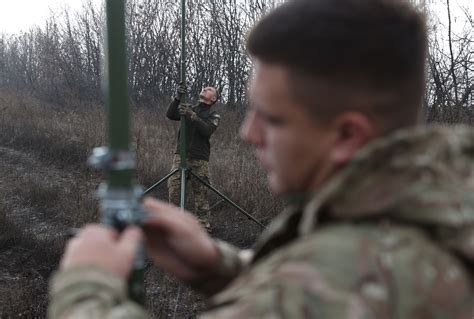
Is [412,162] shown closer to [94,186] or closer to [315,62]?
[315,62]

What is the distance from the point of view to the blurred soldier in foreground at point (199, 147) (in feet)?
22.6

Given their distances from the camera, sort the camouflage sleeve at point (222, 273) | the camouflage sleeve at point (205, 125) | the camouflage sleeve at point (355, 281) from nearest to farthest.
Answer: the camouflage sleeve at point (355, 281) < the camouflage sleeve at point (222, 273) < the camouflage sleeve at point (205, 125)

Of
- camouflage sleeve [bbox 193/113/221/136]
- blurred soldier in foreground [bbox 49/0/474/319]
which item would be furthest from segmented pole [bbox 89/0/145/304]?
camouflage sleeve [bbox 193/113/221/136]

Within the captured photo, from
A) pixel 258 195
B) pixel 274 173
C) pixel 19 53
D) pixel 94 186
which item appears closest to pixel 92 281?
pixel 274 173

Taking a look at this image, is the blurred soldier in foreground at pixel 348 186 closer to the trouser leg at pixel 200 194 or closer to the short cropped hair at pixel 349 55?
the short cropped hair at pixel 349 55

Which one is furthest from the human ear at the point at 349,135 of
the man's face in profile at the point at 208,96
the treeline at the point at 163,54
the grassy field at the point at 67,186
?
the treeline at the point at 163,54

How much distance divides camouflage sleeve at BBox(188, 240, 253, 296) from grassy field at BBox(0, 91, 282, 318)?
3.54m

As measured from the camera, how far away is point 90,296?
0.78 meters

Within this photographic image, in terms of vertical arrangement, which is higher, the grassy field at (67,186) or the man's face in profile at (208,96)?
the man's face in profile at (208,96)

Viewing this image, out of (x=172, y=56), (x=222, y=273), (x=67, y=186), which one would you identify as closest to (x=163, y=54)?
(x=172, y=56)

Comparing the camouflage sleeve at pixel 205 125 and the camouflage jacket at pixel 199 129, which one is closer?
the camouflage sleeve at pixel 205 125

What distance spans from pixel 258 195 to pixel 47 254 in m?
3.01

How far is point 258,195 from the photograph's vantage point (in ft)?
25.4

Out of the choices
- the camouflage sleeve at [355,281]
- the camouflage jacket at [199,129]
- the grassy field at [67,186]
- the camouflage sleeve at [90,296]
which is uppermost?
the camouflage sleeve at [355,281]
